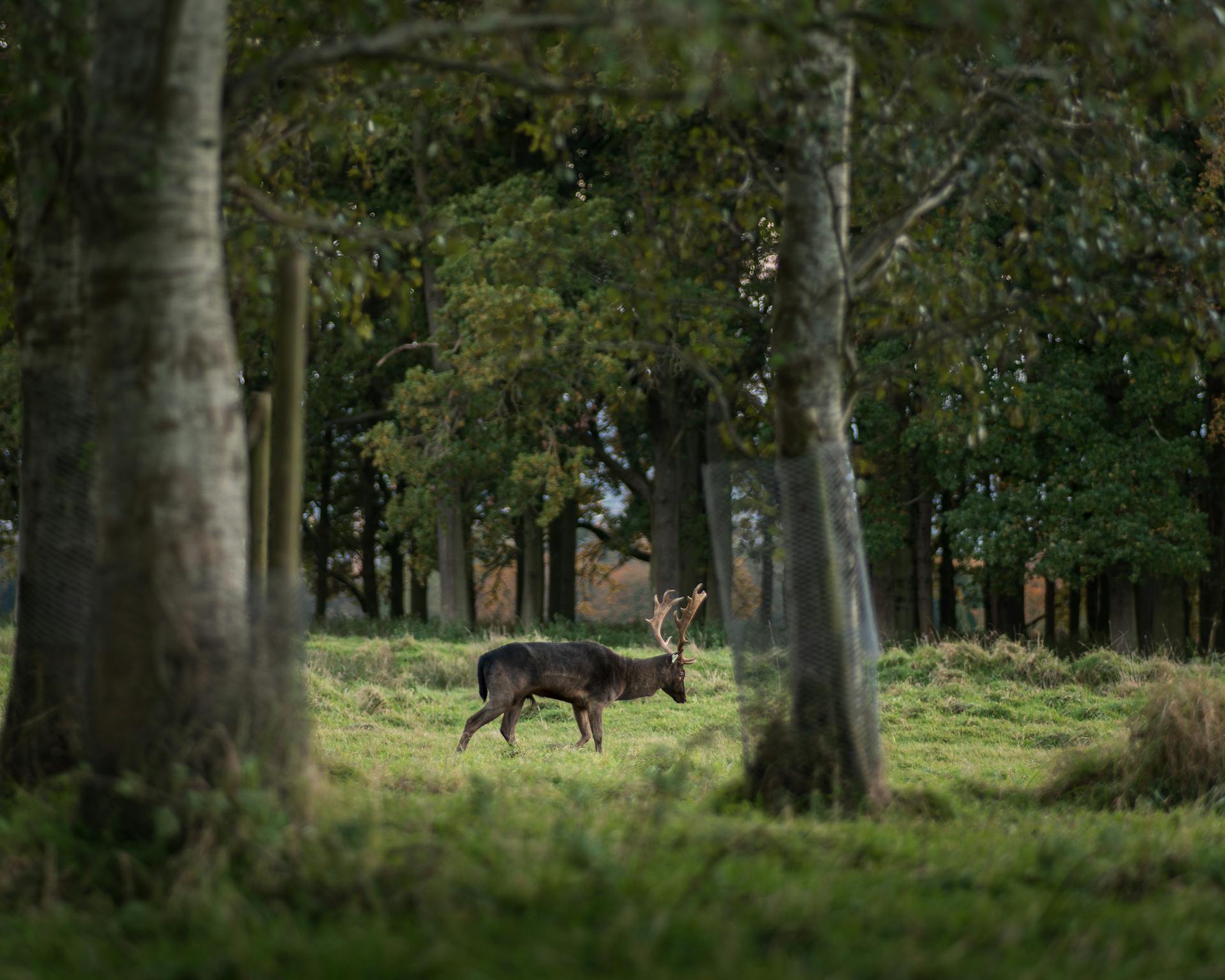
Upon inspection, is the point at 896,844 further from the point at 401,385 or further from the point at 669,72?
the point at 401,385

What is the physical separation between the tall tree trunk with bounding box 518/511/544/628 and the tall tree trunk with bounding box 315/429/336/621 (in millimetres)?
6170

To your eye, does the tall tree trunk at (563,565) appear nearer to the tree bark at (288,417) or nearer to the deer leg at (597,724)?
the deer leg at (597,724)

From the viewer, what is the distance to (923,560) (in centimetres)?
3053

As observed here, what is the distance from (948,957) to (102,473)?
12.4 feet

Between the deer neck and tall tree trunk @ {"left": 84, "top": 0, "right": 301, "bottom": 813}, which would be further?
the deer neck

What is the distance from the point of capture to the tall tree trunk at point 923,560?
2998 cm

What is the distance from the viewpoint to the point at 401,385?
2650 centimetres

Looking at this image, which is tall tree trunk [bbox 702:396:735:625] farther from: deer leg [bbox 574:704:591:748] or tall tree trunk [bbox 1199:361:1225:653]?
tall tree trunk [bbox 1199:361:1225:653]

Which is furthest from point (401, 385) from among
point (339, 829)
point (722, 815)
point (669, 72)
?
point (339, 829)

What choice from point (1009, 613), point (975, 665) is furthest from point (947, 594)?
point (975, 665)

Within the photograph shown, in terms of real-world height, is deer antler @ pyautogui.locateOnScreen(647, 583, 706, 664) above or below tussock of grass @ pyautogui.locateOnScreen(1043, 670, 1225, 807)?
→ above

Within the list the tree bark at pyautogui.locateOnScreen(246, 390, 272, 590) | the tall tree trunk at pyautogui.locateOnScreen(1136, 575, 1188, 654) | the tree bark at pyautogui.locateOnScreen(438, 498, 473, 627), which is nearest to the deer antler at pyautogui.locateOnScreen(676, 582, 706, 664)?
the tree bark at pyautogui.locateOnScreen(246, 390, 272, 590)

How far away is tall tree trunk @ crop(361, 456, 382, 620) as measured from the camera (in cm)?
3769

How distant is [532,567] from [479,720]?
20.3 m
